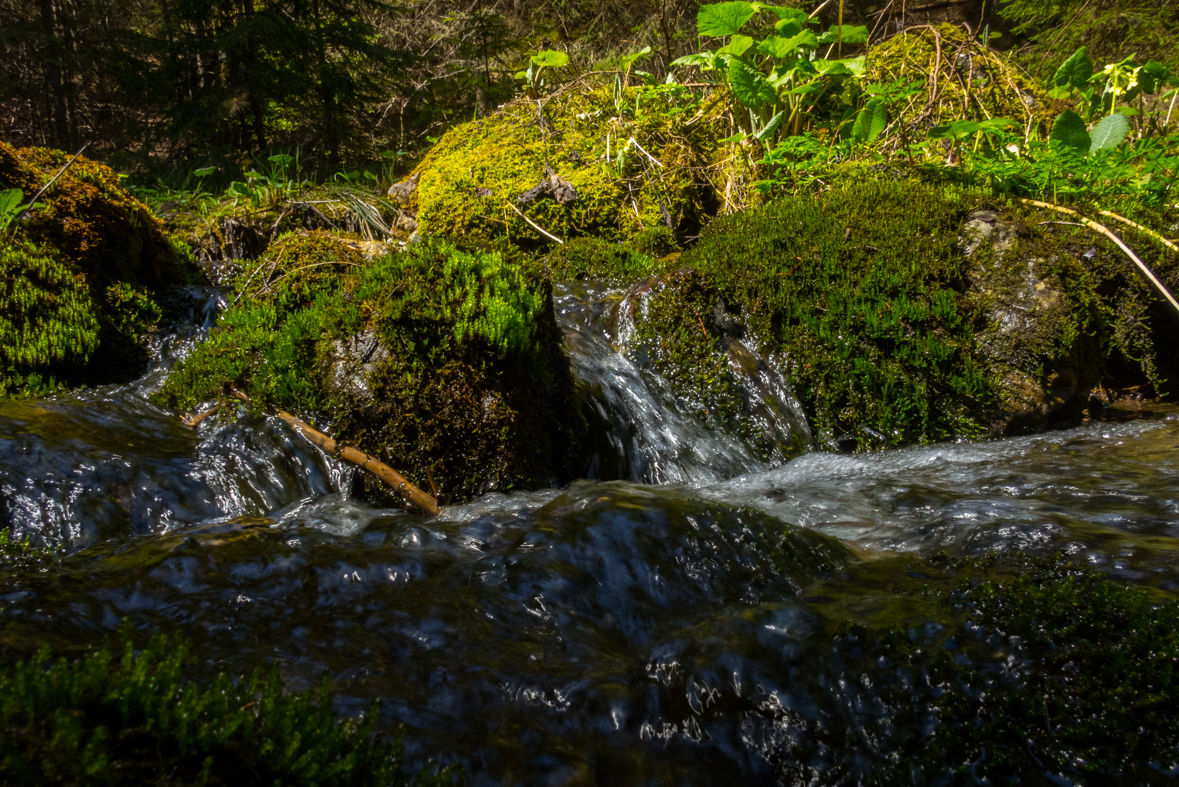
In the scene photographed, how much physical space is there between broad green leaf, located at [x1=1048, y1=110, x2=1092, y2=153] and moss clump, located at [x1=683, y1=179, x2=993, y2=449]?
1296mm

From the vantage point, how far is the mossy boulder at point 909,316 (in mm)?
4730

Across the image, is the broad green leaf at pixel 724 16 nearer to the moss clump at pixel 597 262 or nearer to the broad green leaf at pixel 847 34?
the broad green leaf at pixel 847 34

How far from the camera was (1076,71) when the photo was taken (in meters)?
6.44

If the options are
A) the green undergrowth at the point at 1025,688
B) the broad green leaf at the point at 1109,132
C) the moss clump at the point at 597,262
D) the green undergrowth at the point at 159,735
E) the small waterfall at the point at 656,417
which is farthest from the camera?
the moss clump at the point at 597,262

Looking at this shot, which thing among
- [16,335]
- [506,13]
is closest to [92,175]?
[16,335]

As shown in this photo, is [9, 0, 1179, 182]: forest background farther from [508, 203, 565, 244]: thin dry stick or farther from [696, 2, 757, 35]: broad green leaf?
[508, 203, 565, 244]: thin dry stick

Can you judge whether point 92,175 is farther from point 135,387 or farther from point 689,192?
point 689,192

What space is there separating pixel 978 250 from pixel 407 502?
4682 millimetres

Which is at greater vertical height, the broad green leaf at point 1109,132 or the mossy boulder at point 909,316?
the broad green leaf at point 1109,132

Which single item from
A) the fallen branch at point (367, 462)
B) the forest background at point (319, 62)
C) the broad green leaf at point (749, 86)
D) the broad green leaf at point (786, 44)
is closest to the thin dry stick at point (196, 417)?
the fallen branch at point (367, 462)

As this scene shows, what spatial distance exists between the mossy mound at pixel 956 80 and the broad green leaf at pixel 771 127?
1.36m

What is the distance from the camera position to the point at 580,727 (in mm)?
1800

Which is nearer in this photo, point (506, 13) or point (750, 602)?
point (750, 602)

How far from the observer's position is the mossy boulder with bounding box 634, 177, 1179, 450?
15.5 ft
